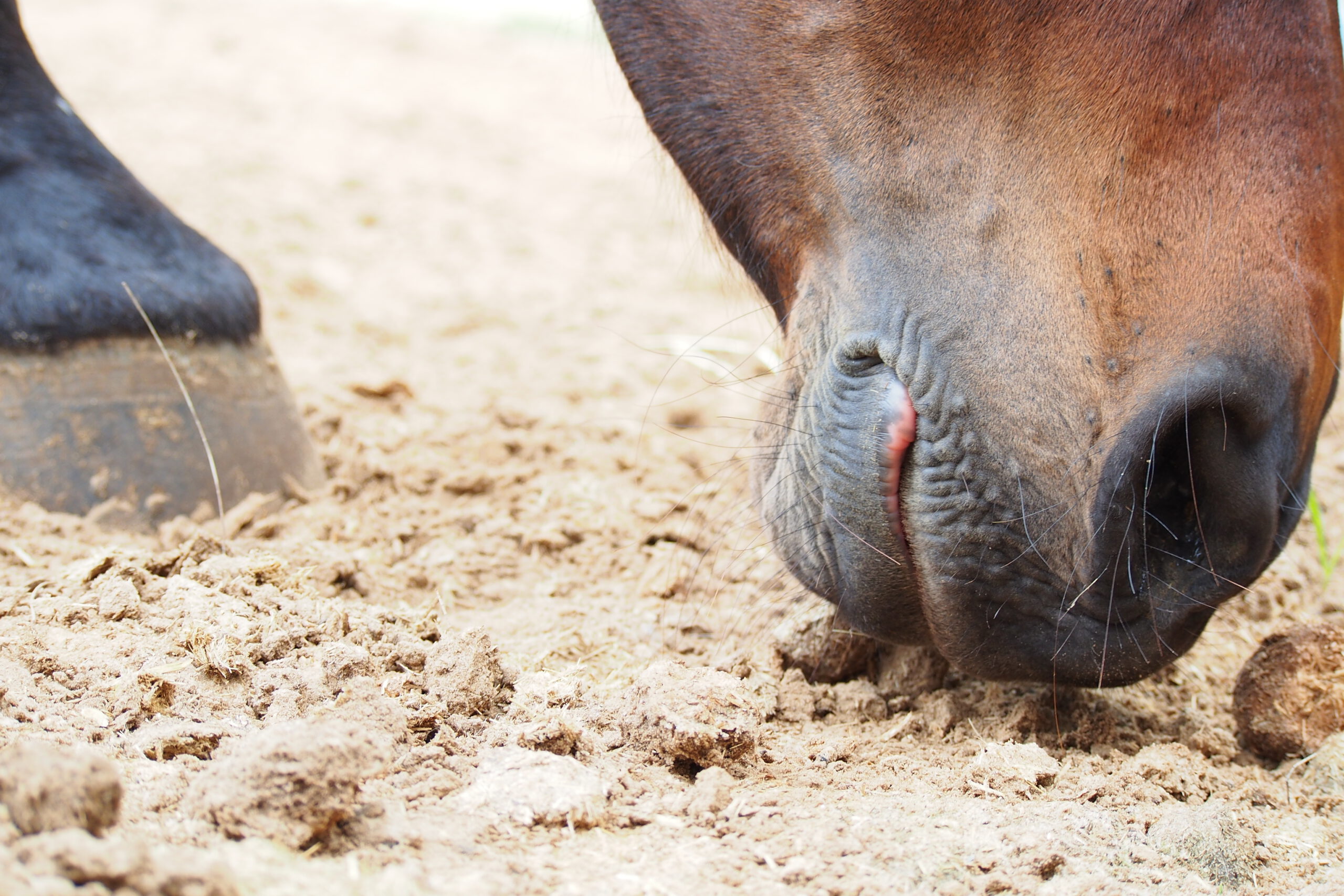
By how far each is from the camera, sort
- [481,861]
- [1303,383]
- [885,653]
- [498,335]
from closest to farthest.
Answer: [481,861], [1303,383], [885,653], [498,335]

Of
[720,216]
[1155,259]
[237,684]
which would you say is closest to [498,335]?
[720,216]

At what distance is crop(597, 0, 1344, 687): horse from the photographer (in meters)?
1.15

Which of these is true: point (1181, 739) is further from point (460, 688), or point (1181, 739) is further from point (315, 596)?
point (315, 596)

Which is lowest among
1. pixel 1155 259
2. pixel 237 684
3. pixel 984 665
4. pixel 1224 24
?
pixel 237 684

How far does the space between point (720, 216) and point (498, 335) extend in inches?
76.7

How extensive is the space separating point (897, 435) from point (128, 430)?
48.2 inches

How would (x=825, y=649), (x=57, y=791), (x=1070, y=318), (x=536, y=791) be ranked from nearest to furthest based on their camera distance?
(x=57, y=791) → (x=536, y=791) → (x=1070, y=318) → (x=825, y=649)

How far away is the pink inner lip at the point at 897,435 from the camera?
4.00ft

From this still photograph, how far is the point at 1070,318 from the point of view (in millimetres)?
1180

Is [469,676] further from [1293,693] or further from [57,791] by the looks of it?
[1293,693]

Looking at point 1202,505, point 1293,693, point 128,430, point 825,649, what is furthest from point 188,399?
point 1293,693

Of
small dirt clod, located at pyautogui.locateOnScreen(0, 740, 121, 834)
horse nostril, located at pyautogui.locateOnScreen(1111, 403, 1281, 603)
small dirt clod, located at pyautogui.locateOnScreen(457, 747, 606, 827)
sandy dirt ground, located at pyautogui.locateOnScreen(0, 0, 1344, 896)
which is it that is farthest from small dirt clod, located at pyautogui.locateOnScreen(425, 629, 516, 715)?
horse nostril, located at pyautogui.locateOnScreen(1111, 403, 1281, 603)

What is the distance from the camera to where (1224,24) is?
1.16m

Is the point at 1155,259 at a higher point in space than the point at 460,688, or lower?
higher
